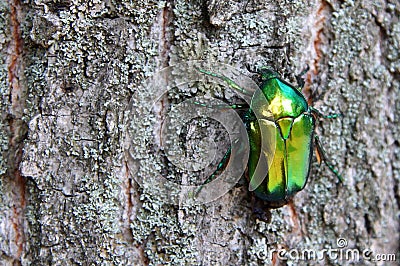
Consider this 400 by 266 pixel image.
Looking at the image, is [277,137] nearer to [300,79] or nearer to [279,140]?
[279,140]

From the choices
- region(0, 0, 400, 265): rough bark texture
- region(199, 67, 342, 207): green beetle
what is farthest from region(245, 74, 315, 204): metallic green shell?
region(0, 0, 400, 265): rough bark texture

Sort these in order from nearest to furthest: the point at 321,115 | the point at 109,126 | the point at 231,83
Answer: the point at 109,126 → the point at 231,83 → the point at 321,115

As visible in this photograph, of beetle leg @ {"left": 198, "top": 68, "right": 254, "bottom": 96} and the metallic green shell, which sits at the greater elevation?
beetle leg @ {"left": 198, "top": 68, "right": 254, "bottom": 96}

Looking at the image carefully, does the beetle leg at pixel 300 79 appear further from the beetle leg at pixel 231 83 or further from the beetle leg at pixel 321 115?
the beetle leg at pixel 231 83

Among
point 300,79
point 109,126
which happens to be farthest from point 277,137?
point 109,126

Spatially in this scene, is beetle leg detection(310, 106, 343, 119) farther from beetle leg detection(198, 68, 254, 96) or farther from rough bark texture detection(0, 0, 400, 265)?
beetle leg detection(198, 68, 254, 96)

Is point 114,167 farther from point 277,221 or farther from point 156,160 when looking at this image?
point 277,221

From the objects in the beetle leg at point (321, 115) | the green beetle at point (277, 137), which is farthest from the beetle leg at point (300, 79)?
the beetle leg at point (321, 115)

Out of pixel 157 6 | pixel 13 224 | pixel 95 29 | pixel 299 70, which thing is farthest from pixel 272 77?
pixel 13 224
